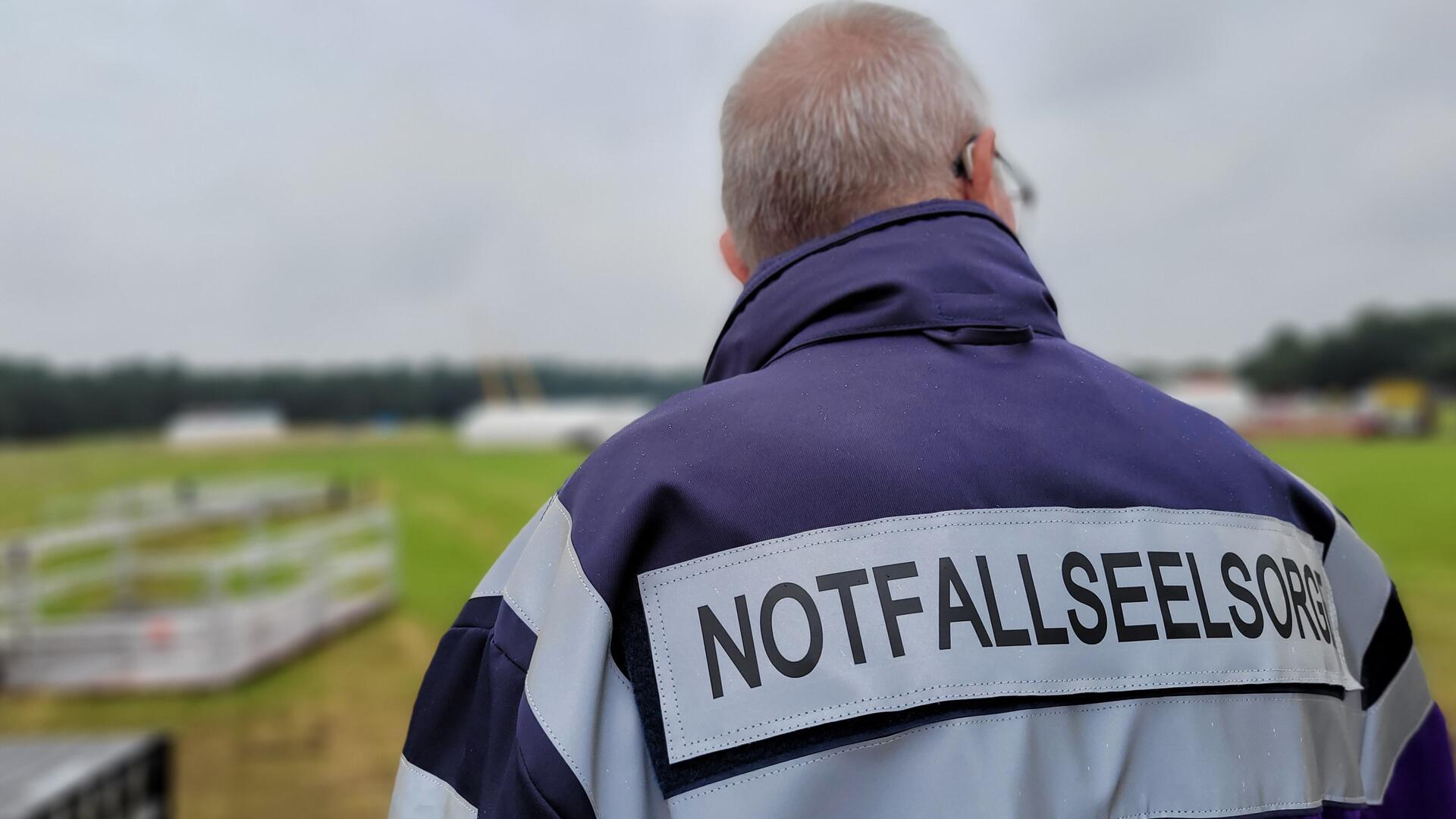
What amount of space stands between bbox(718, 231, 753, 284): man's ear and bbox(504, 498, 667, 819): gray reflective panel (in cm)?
30

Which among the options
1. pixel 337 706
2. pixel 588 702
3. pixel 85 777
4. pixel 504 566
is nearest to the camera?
pixel 588 702

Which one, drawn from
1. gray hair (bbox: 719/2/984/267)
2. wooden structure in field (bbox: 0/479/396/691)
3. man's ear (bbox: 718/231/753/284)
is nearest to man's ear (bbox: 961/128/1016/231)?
gray hair (bbox: 719/2/984/267)

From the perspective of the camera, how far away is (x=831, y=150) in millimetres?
673

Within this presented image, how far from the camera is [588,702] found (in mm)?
548

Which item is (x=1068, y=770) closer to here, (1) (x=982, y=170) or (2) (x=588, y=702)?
(2) (x=588, y=702)

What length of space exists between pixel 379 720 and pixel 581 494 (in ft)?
20.7

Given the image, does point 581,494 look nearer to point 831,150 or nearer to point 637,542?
point 637,542

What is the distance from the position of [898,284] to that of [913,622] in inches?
8.2

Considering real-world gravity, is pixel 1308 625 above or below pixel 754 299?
below

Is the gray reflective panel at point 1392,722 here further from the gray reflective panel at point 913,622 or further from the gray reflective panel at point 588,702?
the gray reflective panel at point 588,702

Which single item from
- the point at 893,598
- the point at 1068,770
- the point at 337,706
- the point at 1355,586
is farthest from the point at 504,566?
the point at 337,706

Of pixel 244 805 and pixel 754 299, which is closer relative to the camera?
pixel 754 299

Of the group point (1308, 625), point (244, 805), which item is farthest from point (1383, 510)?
point (1308, 625)

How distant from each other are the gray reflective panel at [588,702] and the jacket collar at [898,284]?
0.66 feet
